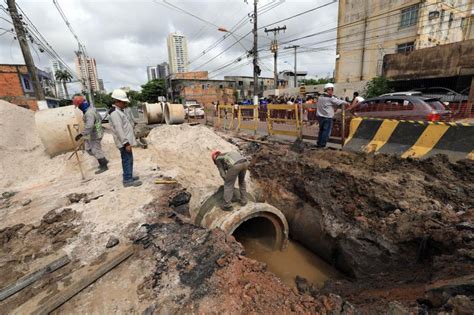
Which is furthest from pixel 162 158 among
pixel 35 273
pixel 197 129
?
pixel 35 273

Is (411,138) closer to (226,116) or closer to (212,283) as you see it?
(212,283)

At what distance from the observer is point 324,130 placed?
612cm

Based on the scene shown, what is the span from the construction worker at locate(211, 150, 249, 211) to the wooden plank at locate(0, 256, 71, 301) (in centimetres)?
228

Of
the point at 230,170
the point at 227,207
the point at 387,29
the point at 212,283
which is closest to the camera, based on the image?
the point at 212,283

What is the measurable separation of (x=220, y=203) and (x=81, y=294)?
2.33m

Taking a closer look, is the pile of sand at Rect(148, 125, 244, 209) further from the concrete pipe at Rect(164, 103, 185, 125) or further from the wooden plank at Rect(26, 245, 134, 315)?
the concrete pipe at Rect(164, 103, 185, 125)

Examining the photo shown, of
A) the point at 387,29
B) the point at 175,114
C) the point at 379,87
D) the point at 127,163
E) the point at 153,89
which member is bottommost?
the point at 127,163

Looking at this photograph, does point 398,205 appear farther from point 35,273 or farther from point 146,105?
point 146,105

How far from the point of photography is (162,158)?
729 centimetres

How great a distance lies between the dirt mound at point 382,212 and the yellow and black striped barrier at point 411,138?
26 cm

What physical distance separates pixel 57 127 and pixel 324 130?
7.29 meters

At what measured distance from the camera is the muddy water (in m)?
4.07

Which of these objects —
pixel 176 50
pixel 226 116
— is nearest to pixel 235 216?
pixel 226 116

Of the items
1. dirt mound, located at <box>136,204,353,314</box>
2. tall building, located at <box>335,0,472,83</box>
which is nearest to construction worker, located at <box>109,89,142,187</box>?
dirt mound, located at <box>136,204,353,314</box>
